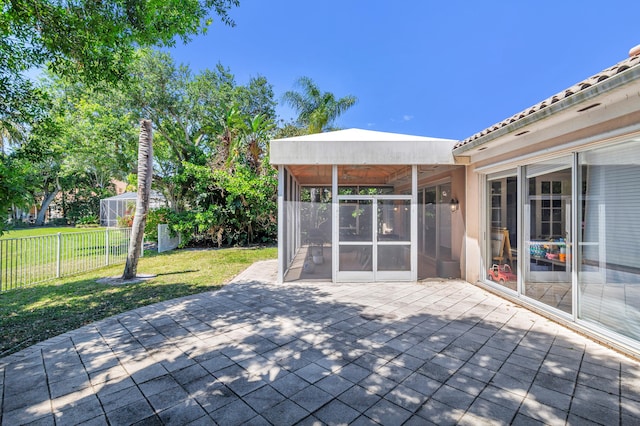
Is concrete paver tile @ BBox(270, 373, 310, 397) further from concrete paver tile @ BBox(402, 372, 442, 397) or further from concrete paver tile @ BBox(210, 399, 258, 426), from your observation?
concrete paver tile @ BBox(402, 372, 442, 397)

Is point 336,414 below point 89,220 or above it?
below

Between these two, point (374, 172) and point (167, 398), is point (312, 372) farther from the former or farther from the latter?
point (374, 172)

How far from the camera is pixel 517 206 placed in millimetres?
5797

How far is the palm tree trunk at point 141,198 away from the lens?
7.73 m

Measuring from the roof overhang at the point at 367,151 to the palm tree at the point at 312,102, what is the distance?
40.3ft

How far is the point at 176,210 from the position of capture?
49.9 ft

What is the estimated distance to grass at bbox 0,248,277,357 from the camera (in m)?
4.45

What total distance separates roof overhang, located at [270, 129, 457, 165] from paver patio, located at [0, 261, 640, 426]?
3562mm

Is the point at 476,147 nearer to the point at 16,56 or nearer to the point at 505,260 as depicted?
the point at 505,260

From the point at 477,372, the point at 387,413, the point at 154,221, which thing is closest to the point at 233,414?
the point at 387,413

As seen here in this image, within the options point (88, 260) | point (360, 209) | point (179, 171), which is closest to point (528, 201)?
point (360, 209)

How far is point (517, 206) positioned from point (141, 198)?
922 cm

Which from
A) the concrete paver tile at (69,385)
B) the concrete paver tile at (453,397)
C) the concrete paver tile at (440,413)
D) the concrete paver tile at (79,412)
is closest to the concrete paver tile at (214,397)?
the concrete paver tile at (79,412)

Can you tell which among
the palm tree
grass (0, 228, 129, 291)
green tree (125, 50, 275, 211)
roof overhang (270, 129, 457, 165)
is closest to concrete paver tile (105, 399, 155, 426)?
roof overhang (270, 129, 457, 165)
